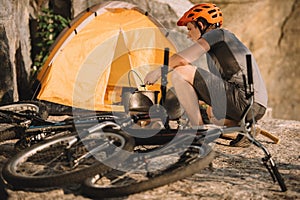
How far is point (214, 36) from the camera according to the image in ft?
14.9

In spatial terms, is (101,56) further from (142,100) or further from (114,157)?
(114,157)

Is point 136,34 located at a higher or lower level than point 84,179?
higher

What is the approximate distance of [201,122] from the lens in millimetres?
4891

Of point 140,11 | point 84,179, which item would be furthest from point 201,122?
point 140,11

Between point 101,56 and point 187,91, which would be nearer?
point 187,91

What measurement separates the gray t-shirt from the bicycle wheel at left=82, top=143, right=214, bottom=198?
130 centimetres

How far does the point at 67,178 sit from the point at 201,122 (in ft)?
6.70

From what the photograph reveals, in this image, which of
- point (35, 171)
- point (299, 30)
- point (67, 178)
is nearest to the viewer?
point (67, 178)

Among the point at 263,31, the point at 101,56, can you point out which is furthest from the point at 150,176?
the point at 263,31

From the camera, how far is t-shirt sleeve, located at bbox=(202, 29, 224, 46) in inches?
177

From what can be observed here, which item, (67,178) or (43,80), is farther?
(43,80)

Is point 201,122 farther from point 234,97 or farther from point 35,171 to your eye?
point 35,171

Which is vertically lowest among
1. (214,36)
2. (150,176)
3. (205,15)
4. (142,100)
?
(150,176)

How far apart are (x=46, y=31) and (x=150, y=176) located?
6.72 m
